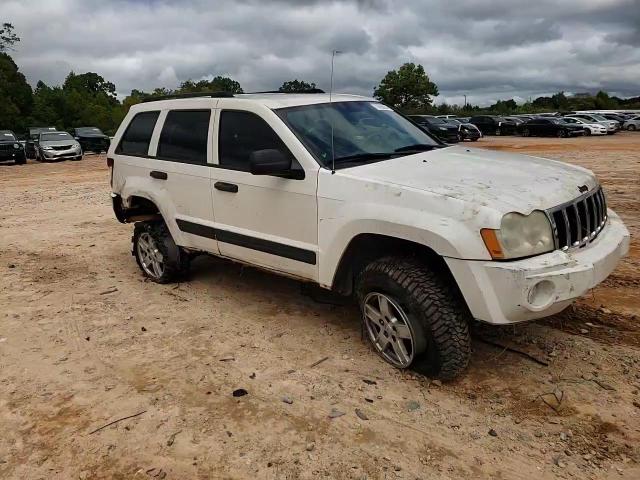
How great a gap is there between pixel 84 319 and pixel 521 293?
3.55 metres

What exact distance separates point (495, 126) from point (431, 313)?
36.1 m

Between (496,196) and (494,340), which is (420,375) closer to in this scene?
(494,340)

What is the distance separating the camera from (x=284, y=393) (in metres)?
3.31

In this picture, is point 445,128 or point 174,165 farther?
point 445,128

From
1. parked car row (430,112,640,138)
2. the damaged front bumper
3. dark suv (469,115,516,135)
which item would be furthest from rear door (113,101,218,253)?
dark suv (469,115,516,135)

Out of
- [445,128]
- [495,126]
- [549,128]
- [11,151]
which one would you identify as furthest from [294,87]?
[495,126]


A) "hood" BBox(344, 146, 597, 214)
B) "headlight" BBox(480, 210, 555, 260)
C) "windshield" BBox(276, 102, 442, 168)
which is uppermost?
"windshield" BBox(276, 102, 442, 168)

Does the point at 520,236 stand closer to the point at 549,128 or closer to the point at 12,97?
the point at 549,128

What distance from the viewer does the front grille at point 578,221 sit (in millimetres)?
3082

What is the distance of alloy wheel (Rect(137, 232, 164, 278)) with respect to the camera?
534 cm

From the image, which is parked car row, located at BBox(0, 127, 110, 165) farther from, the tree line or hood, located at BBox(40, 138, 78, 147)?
the tree line

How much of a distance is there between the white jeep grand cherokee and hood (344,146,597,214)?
0.04ft

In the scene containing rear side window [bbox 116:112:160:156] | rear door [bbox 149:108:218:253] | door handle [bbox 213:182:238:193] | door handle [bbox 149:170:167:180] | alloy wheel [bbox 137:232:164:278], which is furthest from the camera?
alloy wheel [bbox 137:232:164:278]

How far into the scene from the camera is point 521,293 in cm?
285
